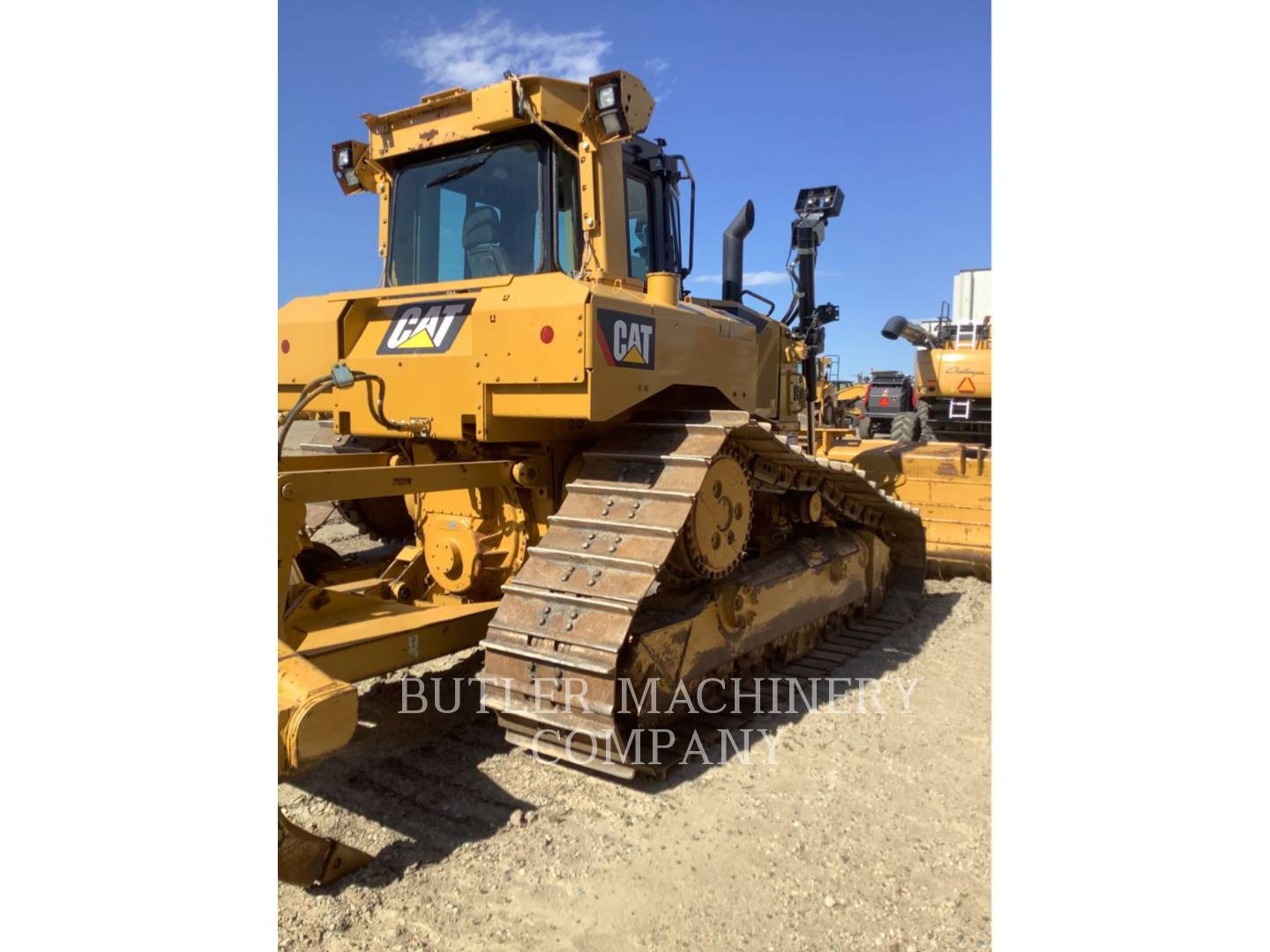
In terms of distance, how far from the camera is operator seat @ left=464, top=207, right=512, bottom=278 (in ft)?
14.8

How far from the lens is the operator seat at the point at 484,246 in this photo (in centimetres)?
451

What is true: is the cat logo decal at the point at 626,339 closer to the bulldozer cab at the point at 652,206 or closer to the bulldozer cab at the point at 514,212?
the bulldozer cab at the point at 514,212

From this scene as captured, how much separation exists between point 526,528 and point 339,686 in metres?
1.77

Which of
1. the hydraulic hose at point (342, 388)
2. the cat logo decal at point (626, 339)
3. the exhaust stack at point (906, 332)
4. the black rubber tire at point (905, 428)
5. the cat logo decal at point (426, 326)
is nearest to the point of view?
the hydraulic hose at point (342, 388)

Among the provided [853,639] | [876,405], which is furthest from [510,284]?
[876,405]

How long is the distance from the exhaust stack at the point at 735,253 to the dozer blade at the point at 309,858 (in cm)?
436

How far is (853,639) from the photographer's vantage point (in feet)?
19.1

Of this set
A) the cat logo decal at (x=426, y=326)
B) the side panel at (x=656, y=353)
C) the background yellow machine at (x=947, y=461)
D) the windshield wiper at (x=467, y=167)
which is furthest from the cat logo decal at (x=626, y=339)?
the background yellow machine at (x=947, y=461)

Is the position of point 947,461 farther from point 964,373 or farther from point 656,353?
point 656,353

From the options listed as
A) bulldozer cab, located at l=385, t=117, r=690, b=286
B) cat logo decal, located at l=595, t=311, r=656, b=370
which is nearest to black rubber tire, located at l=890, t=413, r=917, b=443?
bulldozer cab, located at l=385, t=117, r=690, b=286

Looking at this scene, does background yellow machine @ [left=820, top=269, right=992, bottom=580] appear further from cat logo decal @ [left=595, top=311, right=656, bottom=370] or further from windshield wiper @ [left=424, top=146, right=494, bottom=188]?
windshield wiper @ [left=424, top=146, right=494, bottom=188]

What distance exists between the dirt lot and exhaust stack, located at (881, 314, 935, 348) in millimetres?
9165

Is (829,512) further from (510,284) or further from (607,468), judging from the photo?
(510,284)

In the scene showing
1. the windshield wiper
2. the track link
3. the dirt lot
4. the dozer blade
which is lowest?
the dirt lot
